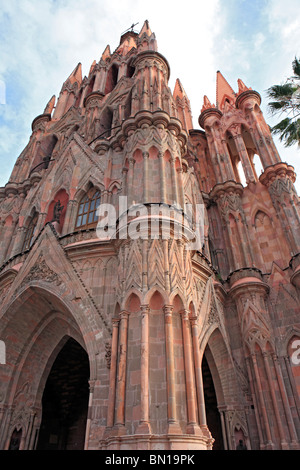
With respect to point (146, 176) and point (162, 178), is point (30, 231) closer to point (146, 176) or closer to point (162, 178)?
point (146, 176)

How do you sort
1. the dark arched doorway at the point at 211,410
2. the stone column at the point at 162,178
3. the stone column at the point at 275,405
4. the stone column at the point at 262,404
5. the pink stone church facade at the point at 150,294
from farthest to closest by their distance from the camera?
the dark arched doorway at the point at 211,410
the stone column at the point at 162,178
the stone column at the point at 262,404
the stone column at the point at 275,405
the pink stone church facade at the point at 150,294

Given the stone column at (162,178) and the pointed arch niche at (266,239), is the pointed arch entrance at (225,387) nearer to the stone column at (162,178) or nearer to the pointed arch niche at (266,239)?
the pointed arch niche at (266,239)

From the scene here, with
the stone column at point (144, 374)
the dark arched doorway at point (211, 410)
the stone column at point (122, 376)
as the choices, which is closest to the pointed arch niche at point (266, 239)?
the dark arched doorway at point (211, 410)

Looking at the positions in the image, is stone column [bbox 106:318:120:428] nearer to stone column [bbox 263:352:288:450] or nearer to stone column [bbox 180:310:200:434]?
stone column [bbox 180:310:200:434]

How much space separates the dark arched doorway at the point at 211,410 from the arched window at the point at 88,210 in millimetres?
8343

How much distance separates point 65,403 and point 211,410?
23.7ft

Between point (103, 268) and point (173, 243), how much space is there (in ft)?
9.59

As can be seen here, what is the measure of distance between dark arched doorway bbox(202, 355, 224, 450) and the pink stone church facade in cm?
6

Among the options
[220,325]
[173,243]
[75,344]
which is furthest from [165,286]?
[75,344]

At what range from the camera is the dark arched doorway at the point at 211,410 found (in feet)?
52.5

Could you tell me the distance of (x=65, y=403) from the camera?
1694 centimetres

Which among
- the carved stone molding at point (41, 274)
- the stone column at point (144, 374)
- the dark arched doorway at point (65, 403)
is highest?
the carved stone molding at point (41, 274)

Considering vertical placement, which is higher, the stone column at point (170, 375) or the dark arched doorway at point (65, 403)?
the dark arched doorway at point (65, 403)

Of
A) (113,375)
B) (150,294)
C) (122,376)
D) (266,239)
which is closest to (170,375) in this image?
(122,376)
